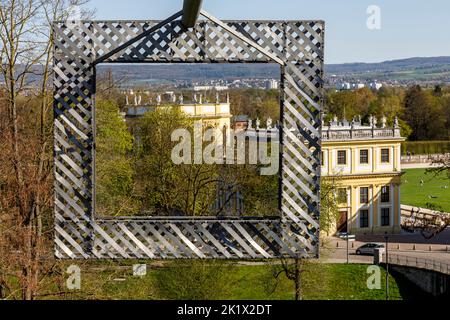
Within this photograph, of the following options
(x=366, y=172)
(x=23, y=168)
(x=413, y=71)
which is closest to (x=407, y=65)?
(x=413, y=71)

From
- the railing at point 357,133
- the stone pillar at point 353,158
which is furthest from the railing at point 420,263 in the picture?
the railing at point 357,133

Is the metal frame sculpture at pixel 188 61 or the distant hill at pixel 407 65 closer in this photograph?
the metal frame sculpture at pixel 188 61

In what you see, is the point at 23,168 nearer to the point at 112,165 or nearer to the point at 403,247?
the point at 112,165

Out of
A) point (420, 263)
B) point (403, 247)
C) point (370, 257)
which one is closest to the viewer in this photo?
point (420, 263)

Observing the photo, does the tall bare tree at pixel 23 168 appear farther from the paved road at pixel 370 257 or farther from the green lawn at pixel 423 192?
the green lawn at pixel 423 192

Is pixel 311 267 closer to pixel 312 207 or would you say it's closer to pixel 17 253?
pixel 17 253

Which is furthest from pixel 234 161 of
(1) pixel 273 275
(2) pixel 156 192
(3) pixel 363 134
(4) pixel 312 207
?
(4) pixel 312 207
